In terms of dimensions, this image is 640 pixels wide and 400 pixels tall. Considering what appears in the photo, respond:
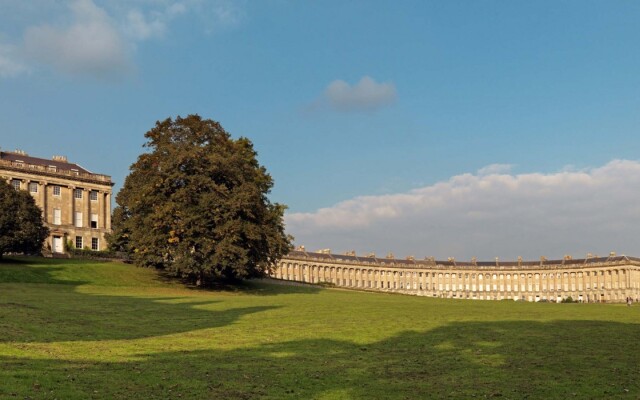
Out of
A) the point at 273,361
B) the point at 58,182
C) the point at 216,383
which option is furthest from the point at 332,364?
the point at 58,182

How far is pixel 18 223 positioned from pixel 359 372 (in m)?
66.4

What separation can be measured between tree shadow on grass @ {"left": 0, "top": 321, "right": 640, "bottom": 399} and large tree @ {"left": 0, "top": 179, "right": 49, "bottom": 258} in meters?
59.0

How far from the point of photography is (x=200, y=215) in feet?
210

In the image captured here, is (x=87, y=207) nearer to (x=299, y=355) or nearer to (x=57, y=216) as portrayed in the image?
(x=57, y=216)

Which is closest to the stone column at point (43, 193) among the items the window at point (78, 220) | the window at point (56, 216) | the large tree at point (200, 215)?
the window at point (56, 216)

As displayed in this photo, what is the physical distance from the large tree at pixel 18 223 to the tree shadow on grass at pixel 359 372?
59.0 metres

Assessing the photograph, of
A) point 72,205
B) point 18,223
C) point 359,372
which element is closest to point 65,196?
point 72,205

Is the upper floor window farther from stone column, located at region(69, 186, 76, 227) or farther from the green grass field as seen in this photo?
the green grass field

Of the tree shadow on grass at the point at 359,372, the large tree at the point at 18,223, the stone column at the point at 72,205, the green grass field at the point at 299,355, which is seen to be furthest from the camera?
the stone column at the point at 72,205

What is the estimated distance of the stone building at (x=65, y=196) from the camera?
11150 cm

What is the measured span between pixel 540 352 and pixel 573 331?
9.07m

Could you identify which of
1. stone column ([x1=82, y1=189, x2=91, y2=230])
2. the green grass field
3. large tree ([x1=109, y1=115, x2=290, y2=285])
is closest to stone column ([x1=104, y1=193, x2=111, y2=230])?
stone column ([x1=82, y1=189, x2=91, y2=230])

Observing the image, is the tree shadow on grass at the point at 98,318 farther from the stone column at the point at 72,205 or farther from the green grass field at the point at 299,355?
the stone column at the point at 72,205

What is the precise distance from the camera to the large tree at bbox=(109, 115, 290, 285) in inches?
2495
